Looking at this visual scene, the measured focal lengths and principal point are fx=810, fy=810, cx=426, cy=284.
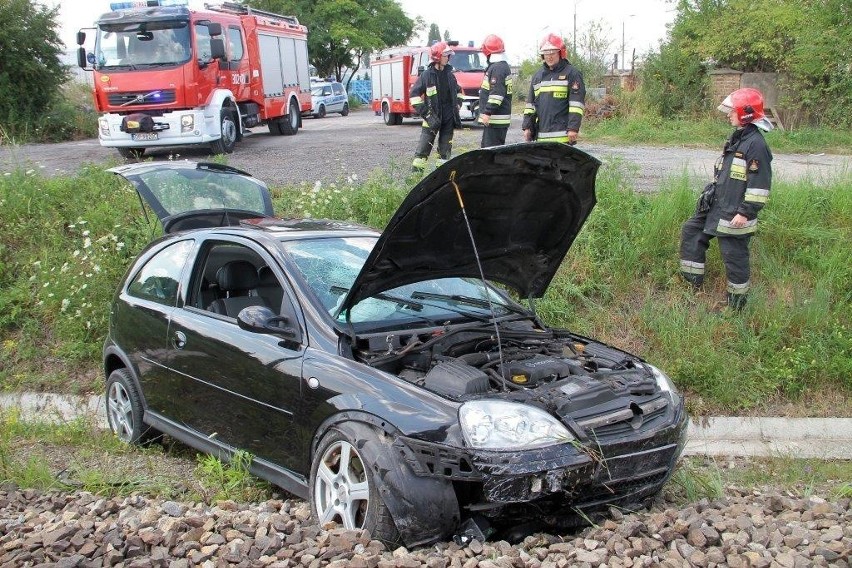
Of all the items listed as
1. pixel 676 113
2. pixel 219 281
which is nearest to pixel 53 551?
pixel 219 281

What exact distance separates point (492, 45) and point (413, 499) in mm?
8294

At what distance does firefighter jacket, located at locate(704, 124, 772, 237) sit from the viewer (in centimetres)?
716

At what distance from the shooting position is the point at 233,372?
4625 millimetres

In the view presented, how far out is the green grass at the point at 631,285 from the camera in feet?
23.5

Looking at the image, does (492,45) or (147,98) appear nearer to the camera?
(492,45)

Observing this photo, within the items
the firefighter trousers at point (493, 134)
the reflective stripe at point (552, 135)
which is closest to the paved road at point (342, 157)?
the reflective stripe at point (552, 135)

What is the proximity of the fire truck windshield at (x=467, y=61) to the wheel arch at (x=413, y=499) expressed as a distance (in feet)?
74.0

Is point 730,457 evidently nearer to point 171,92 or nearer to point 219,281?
point 219,281

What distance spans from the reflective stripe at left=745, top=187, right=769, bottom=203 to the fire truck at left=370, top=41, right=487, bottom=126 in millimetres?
16184

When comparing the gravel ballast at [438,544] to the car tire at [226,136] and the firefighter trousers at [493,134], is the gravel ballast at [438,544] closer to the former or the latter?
the firefighter trousers at [493,134]

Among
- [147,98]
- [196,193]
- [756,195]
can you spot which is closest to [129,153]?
[147,98]

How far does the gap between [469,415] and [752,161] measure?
15.5 feet

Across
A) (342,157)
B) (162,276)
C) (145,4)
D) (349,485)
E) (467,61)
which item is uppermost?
(145,4)

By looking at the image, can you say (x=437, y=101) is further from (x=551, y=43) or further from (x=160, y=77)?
(x=160, y=77)
